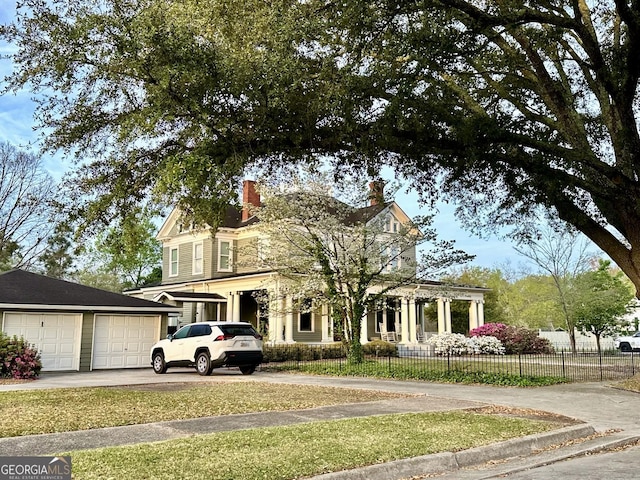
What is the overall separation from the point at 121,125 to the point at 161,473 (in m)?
6.39

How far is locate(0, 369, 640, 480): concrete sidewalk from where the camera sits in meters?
6.91

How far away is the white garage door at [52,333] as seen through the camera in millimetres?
20844

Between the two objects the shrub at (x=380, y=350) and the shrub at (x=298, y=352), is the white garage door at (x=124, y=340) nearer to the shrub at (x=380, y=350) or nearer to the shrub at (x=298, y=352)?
the shrub at (x=298, y=352)

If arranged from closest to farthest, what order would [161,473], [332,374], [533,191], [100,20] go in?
[161,473], [100,20], [533,191], [332,374]

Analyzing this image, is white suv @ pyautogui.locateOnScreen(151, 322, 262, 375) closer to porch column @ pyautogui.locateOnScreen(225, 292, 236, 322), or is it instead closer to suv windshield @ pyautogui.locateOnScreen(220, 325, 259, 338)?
suv windshield @ pyautogui.locateOnScreen(220, 325, 259, 338)

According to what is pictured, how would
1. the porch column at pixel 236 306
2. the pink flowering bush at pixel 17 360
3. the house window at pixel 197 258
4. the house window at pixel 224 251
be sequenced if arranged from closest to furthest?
the pink flowering bush at pixel 17 360 → the porch column at pixel 236 306 → the house window at pixel 224 251 → the house window at pixel 197 258

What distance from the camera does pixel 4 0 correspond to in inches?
412

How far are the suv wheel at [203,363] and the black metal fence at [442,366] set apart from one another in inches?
142

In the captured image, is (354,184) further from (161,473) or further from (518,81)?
(161,473)

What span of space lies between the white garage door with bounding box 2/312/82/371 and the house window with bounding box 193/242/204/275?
12504 millimetres

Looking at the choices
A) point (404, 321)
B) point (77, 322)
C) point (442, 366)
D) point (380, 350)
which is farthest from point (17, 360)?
point (404, 321)

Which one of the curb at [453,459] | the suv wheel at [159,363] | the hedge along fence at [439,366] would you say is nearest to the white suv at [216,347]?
the suv wheel at [159,363]

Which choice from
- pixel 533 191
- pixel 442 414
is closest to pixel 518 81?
pixel 533 191

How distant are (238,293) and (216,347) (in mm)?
12682
